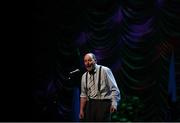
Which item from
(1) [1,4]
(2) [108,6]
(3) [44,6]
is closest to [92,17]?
(2) [108,6]

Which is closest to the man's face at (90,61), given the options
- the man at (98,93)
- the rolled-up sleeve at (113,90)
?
the man at (98,93)

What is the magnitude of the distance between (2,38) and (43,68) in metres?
1.28

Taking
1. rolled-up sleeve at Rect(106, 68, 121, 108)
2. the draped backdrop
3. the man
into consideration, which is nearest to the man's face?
the man

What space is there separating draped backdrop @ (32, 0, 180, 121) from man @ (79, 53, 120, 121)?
2.03 meters

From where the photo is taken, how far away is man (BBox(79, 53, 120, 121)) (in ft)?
19.2

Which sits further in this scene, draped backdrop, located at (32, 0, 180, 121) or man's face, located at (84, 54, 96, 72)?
draped backdrop, located at (32, 0, 180, 121)

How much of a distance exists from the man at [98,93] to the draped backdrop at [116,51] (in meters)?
2.03

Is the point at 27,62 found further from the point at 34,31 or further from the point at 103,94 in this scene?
the point at 103,94

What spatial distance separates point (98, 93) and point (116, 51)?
136 inches

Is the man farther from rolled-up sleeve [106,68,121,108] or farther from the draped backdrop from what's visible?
the draped backdrop

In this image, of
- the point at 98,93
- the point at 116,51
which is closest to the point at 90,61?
the point at 98,93

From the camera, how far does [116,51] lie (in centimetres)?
924

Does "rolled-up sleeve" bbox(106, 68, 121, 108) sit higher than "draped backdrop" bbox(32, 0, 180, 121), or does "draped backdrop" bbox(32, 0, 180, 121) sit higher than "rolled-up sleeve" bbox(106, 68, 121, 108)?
"draped backdrop" bbox(32, 0, 180, 121)

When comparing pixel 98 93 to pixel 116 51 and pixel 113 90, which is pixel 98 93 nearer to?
pixel 113 90
